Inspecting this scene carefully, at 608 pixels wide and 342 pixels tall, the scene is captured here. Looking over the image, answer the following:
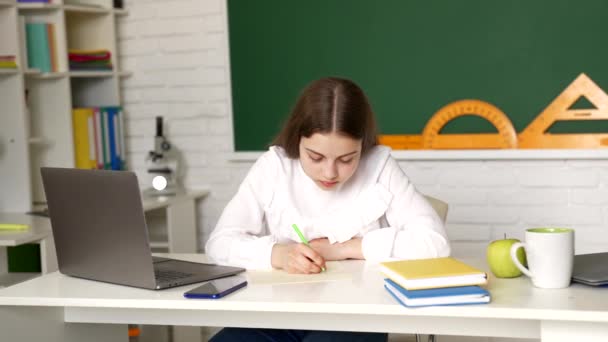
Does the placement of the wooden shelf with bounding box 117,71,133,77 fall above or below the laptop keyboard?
above

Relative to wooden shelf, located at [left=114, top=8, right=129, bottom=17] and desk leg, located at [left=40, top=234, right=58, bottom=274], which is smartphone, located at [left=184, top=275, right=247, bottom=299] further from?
wooden shelf, located at [left=114, top=8, right=129, bottom=17]

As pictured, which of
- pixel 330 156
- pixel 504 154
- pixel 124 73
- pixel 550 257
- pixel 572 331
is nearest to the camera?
pixel 572 331

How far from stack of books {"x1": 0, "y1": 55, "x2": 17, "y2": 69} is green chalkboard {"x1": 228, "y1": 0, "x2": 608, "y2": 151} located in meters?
0.97

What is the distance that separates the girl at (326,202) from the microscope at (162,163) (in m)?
1.52

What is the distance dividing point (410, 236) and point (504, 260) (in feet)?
1.09

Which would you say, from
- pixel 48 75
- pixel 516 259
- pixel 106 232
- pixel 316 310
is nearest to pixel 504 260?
pixel 516 259

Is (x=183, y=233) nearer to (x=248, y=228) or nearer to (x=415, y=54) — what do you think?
(x=415, y=54)

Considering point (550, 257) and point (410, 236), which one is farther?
point (410, 236)

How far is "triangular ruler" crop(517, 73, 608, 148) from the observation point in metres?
3.11

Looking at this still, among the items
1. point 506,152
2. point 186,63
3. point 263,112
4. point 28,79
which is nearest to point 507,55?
point 506,152

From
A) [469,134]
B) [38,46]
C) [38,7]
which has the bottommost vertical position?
[469,134]

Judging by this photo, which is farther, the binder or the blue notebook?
the binder

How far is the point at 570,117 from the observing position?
3146 millimetres

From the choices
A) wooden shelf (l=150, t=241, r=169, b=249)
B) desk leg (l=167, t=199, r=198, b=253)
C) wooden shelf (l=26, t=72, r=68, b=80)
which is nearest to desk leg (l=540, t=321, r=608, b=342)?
desk leg (l=167, t=199, r=198, b=253)
